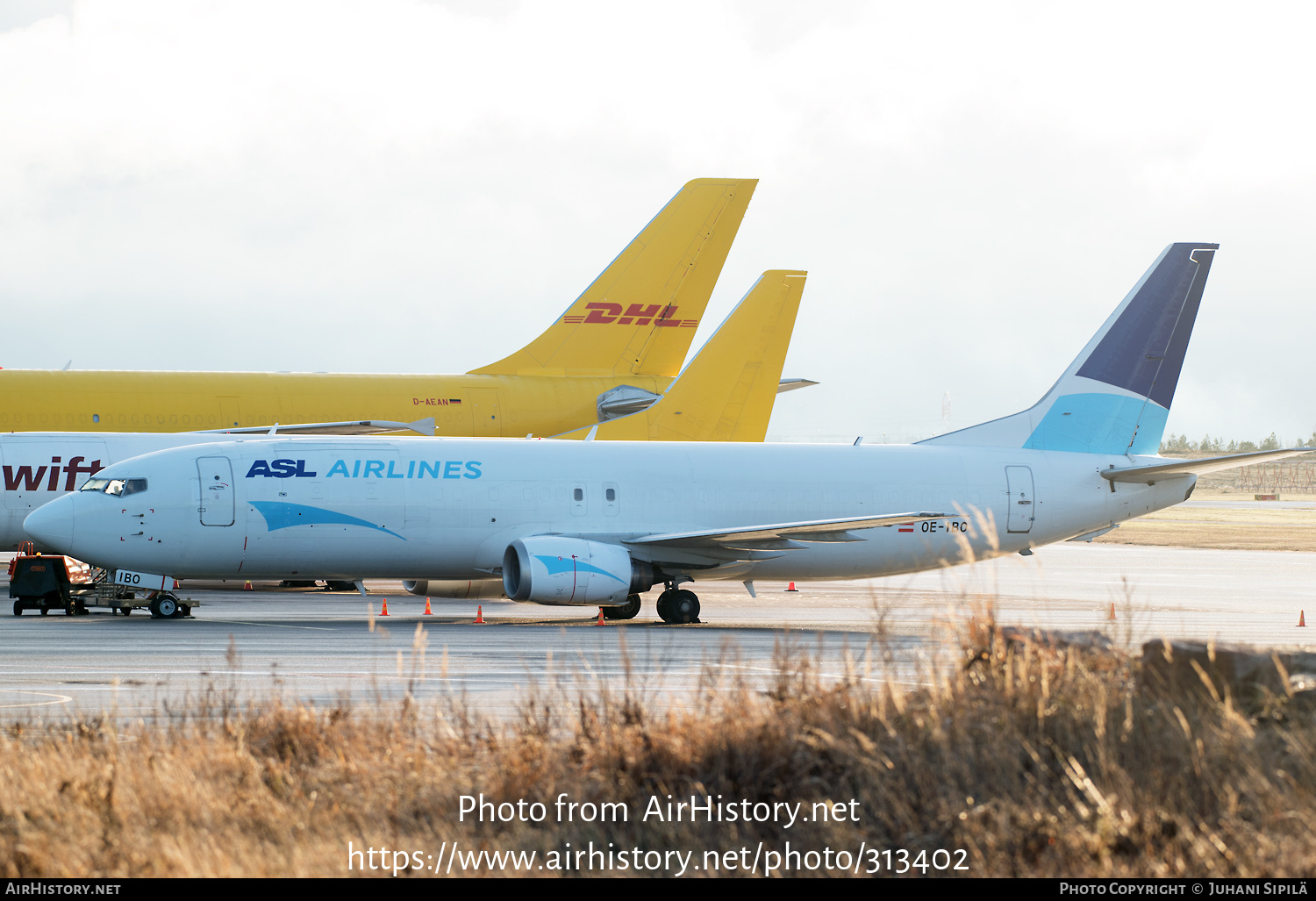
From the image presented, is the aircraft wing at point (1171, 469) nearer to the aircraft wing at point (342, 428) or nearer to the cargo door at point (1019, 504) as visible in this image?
the cargo door at point (1019, 504)

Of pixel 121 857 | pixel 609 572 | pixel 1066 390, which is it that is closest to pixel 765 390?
pixel 1066 390

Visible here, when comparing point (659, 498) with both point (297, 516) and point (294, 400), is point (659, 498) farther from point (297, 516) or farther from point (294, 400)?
point (294, 400)

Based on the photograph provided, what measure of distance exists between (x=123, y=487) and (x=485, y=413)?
17.1 m

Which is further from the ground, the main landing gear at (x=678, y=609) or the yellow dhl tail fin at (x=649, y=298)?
the yellow dhl tail fin at (x=649, y=298)

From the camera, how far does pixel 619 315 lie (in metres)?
46.7

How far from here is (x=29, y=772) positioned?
32.3 feet

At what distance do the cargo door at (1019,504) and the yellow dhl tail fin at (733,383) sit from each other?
868 cm

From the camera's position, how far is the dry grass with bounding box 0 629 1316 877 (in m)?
8.21

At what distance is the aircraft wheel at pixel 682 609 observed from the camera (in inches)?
1162

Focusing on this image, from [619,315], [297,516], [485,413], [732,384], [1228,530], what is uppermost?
[619,315]

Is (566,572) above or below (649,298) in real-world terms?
below

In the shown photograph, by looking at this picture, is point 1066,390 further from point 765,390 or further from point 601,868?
point 601,868

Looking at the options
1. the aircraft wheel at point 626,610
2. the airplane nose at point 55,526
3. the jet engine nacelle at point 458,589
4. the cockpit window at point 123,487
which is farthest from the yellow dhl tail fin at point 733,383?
the airplane nose at point 55,526

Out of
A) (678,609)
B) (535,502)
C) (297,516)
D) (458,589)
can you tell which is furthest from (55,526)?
(678,609)
